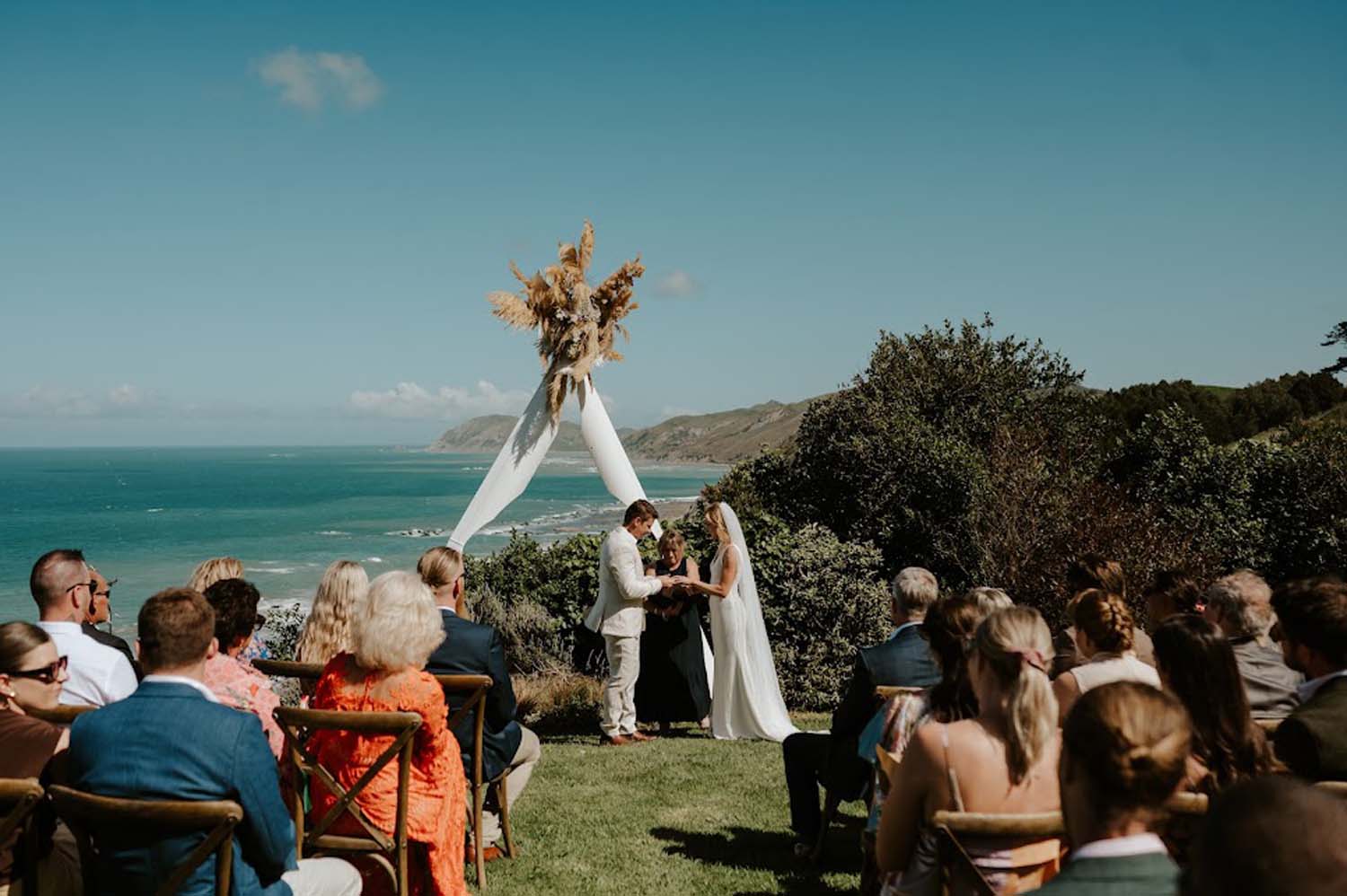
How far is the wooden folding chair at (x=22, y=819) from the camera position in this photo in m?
2.75

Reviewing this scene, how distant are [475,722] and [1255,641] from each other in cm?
415

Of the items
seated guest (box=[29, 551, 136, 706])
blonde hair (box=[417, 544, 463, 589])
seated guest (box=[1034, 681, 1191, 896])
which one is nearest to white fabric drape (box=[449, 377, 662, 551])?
blonde hair (box=[417, 544, 463, 589])

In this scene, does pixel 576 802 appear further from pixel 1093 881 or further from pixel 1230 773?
pixel 1093 881

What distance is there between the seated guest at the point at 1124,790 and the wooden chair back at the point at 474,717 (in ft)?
10.6

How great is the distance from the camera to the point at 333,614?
188 inches

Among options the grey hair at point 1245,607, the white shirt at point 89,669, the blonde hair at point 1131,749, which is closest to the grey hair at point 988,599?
the blonde hair at point 1131,749

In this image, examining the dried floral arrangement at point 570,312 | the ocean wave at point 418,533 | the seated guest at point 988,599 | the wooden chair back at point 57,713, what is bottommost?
the ocean wave at point 418,533

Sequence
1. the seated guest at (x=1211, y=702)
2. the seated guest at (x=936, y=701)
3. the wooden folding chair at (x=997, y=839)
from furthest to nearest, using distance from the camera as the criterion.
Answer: the seated guest at (x=936, y=701)
the seated guest at (x=1211, y=702)
the wooden folding chair at (x=997, y=839)

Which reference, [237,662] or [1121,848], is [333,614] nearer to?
[237,662]

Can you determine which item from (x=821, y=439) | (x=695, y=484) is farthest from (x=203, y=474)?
(x=821, y=439)

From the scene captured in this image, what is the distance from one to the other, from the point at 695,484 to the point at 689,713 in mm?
108096

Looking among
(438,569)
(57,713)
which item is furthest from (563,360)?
(57,713)

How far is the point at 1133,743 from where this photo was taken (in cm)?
190

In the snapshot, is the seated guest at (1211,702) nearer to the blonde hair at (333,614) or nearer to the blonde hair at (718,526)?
the blonde hair at (333,614)
